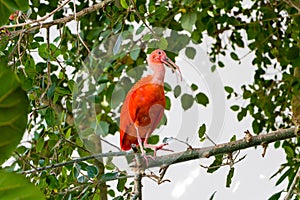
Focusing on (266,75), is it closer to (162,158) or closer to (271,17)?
(271,17)

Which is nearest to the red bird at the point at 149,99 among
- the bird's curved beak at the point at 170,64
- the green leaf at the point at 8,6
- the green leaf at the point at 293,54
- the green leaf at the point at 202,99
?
the bird's curved beak at the point at 170,64

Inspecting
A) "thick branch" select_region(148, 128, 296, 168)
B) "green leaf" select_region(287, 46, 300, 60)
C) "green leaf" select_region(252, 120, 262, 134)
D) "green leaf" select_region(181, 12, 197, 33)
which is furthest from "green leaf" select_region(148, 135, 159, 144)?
"green leaf" select_region(252, 120, 262, 134)

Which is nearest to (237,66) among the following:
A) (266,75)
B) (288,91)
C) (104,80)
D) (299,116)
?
(266,75)

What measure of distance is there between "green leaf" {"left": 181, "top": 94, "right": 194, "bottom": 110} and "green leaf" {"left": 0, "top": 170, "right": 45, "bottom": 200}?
1.13 feet

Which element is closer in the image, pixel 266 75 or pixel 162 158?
pixel 162 158

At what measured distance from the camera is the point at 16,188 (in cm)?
11

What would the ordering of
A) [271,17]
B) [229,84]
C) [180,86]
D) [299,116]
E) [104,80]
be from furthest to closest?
[229,84] < [271,17] < [299,116] < [104,80] < [180,86]

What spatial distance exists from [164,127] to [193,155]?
0.06 metres

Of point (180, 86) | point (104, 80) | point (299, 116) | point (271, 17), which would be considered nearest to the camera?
point (180, 86)

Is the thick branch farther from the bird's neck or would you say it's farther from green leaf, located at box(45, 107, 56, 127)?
green leaf, located at box(45, 107, 56, 127)

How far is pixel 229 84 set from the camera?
53.9 inches

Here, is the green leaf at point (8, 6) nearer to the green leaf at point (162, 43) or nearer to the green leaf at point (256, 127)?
the green leaf at point (162, 43)

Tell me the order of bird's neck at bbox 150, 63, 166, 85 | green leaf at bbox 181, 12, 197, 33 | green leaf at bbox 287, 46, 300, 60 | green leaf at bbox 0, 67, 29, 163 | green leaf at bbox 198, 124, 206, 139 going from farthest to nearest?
green leaf at bbox 287, 46, 300, 60, green leaf at bbox 181, 12, 197, 33, green leaf at bbox 198, 124, 206, 139, bird's neck at bbox 150, 63, 166, 85, green leaf at bbox 0, 67, 29, 163

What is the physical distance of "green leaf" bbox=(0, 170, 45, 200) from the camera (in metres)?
0.11
